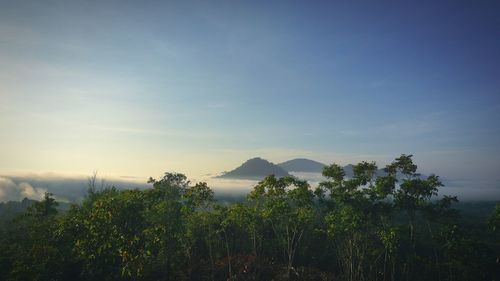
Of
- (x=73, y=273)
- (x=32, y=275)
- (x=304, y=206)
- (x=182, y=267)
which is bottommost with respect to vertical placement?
(x=182, y=267)

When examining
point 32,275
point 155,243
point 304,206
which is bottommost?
point 32,275

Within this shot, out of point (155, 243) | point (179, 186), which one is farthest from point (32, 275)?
point (179, 186)

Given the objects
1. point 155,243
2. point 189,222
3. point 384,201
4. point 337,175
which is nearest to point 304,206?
point 337,175

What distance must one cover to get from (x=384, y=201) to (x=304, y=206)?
18.5 feet

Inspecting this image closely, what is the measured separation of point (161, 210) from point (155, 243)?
465 cm

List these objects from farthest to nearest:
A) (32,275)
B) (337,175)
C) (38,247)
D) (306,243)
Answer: (306,243), (337,175), (38,247), (32,275)

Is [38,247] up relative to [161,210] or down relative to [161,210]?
down

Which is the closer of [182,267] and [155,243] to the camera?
[155,243]

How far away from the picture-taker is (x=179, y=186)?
23797mm

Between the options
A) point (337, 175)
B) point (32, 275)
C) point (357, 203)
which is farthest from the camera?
point (337, 175)

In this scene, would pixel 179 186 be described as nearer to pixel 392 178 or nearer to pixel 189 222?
pixel 189 222

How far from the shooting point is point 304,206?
22.5 m

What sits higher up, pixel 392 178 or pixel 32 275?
pixel 392 178

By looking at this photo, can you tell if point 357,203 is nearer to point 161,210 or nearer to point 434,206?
point 434,206
